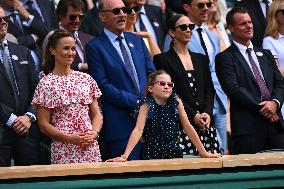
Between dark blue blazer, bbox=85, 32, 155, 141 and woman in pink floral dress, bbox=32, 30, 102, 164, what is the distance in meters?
0.39

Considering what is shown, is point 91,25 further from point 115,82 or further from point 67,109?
point 67,109

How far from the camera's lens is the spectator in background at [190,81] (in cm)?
841

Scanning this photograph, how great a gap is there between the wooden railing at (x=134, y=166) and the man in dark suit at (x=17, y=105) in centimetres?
118

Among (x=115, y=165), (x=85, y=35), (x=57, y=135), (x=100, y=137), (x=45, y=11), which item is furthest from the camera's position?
(x=45, y=11)

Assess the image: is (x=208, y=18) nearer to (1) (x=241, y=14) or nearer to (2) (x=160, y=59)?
(1) (x=241, y=14)

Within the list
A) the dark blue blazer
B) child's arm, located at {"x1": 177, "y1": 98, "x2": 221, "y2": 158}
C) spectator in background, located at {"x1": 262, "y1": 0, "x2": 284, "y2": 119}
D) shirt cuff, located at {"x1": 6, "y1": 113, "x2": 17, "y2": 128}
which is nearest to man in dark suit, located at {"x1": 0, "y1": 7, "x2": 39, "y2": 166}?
shirt cuff, located at {"x1": 6, "y1": 113, "x2": 17, "y2": 128}

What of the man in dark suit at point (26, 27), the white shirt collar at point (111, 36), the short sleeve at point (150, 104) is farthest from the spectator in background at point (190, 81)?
the man in dark suit at point (26, 27)

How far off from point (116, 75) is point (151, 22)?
2140 mm

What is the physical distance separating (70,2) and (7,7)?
90 centimetres

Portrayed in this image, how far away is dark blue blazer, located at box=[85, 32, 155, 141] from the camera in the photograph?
26.4 feet

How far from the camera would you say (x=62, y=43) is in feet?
25.1

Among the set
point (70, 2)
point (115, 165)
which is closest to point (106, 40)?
point (70, 2)

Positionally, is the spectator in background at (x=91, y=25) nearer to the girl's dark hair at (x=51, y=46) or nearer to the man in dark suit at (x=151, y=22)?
the man in dark suit at (x=151, y=22)

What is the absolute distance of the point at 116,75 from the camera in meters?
8.21
